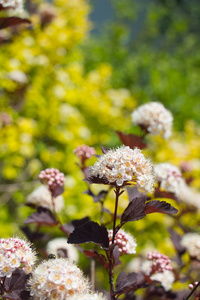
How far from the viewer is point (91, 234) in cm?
75

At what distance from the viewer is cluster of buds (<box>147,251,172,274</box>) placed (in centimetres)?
100

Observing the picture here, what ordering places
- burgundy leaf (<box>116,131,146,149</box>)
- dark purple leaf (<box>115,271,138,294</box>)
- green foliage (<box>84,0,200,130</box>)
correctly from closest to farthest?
dark purple leaf (<box>115,271,138,294</box>) < burgundy leaf (<box>116,131,146,149</box>) < green foliage (<box>84,0,200,130</box>)

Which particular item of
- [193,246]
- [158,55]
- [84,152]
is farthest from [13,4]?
[158,55]

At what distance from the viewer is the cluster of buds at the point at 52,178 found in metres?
1.06

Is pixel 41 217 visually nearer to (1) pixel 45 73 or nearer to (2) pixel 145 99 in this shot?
(1) pixel 45 73

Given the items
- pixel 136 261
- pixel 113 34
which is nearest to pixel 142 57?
pixel 113 34

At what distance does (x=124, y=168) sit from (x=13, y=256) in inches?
12.7

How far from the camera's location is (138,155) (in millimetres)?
764

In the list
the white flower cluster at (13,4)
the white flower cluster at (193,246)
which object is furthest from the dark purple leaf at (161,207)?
the white flower cluster at (13,4)

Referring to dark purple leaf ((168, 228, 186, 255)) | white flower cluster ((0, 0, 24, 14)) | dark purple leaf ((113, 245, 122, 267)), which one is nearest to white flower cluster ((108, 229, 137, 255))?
dark purple leaf ((113, 245, 122, 267))

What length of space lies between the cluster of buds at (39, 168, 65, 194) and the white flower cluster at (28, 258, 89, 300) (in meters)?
0.38

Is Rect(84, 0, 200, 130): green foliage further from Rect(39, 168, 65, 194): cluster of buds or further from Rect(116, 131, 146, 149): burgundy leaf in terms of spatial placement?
Rect(39, 168, 65, 194): cluster of buds

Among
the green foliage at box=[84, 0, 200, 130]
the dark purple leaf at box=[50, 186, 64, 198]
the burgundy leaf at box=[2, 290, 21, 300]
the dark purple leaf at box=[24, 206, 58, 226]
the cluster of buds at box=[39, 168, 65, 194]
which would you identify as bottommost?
the burgundy leaf at box=[2, 290, 21, 300]

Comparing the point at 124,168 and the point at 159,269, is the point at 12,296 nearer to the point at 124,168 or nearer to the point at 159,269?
the point at 124,168
